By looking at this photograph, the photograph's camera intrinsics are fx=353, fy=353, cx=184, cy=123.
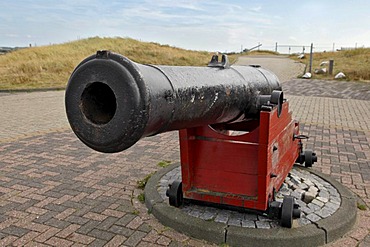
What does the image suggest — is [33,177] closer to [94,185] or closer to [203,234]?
[94,185]

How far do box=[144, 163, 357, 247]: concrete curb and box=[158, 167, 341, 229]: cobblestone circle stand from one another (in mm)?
82

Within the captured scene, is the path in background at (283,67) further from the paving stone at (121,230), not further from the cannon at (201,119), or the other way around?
the paving stone at (121,230)

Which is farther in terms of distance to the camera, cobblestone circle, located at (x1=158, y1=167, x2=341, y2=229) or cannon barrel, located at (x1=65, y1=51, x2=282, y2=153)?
cobblestone circle, located at (x1=158, y1=167, x2=341, y2=229)

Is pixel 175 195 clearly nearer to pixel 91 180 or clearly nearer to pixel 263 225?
pixel 263 225

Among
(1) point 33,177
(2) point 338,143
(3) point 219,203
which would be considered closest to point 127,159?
(1) point 33,177

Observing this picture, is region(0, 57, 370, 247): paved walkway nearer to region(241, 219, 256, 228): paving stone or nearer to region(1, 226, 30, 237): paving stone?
region(1, 226, 30, 237): paving stone

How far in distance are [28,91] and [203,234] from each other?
49.2ft

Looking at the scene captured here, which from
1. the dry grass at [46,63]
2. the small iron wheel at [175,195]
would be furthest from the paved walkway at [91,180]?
the dry grass at [46,63]

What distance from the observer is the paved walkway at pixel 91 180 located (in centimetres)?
305

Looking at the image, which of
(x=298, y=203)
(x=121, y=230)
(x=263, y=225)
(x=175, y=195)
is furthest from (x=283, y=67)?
(x=121, y=230)

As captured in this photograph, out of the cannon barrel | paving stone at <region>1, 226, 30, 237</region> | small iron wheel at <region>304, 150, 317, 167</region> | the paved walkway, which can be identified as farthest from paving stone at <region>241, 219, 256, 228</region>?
paving stone at <region>1, 226, 30, 237</region>

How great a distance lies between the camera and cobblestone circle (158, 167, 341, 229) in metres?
3.13

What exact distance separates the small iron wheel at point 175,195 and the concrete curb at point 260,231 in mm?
56

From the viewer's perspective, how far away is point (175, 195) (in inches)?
132
